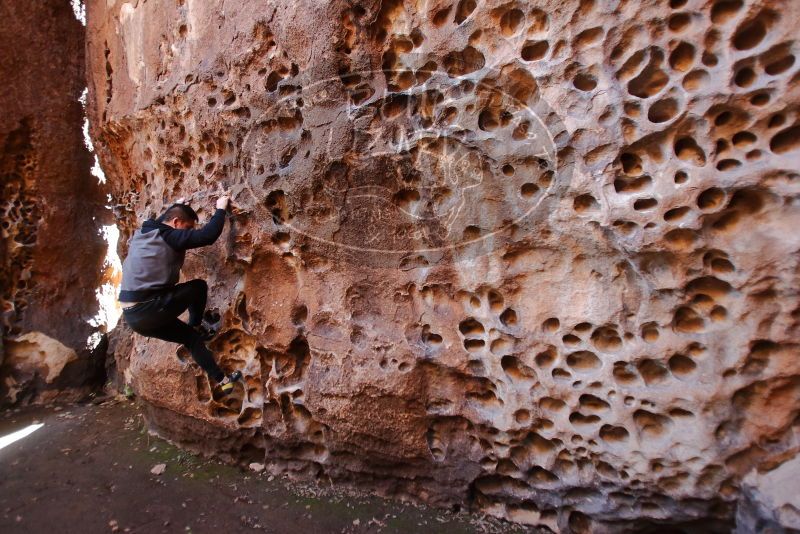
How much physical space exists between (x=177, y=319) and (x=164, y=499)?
→ 98cm

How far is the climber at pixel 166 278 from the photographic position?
2555 millimetres

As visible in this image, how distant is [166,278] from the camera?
2609 millimetres

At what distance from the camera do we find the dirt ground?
2.37m

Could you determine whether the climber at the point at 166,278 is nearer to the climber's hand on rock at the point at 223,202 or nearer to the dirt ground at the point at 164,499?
the climber's hand on rock at the point at 223,202

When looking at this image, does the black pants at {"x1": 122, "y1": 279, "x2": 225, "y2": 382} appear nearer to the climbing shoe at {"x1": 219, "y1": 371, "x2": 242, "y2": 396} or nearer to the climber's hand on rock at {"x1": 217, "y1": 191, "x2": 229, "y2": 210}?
the climbing shoe at {"x1": 219, "y1": 371, "x2": 242, "y2": 396}

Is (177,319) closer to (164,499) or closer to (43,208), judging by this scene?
(164,499)

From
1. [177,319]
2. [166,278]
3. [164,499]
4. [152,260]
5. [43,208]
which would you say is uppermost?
[43,208]

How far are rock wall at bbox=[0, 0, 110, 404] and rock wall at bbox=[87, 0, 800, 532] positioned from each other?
1.95 m

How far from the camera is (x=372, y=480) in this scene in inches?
102

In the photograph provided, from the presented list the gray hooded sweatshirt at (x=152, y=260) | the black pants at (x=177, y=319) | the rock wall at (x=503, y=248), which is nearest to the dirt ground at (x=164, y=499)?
the rock wall at (x=503, y=248)

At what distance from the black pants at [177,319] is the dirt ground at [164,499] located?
0.65m

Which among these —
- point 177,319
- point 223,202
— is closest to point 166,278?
point 177,319

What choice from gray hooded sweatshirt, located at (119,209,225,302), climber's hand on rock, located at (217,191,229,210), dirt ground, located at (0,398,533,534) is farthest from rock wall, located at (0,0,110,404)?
climber's hand on rock, located at (217,191,229,210)

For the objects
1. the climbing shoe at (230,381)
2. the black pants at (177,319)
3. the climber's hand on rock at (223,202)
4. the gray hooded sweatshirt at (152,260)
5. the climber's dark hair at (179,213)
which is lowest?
the climbing shoe at (230,381)
